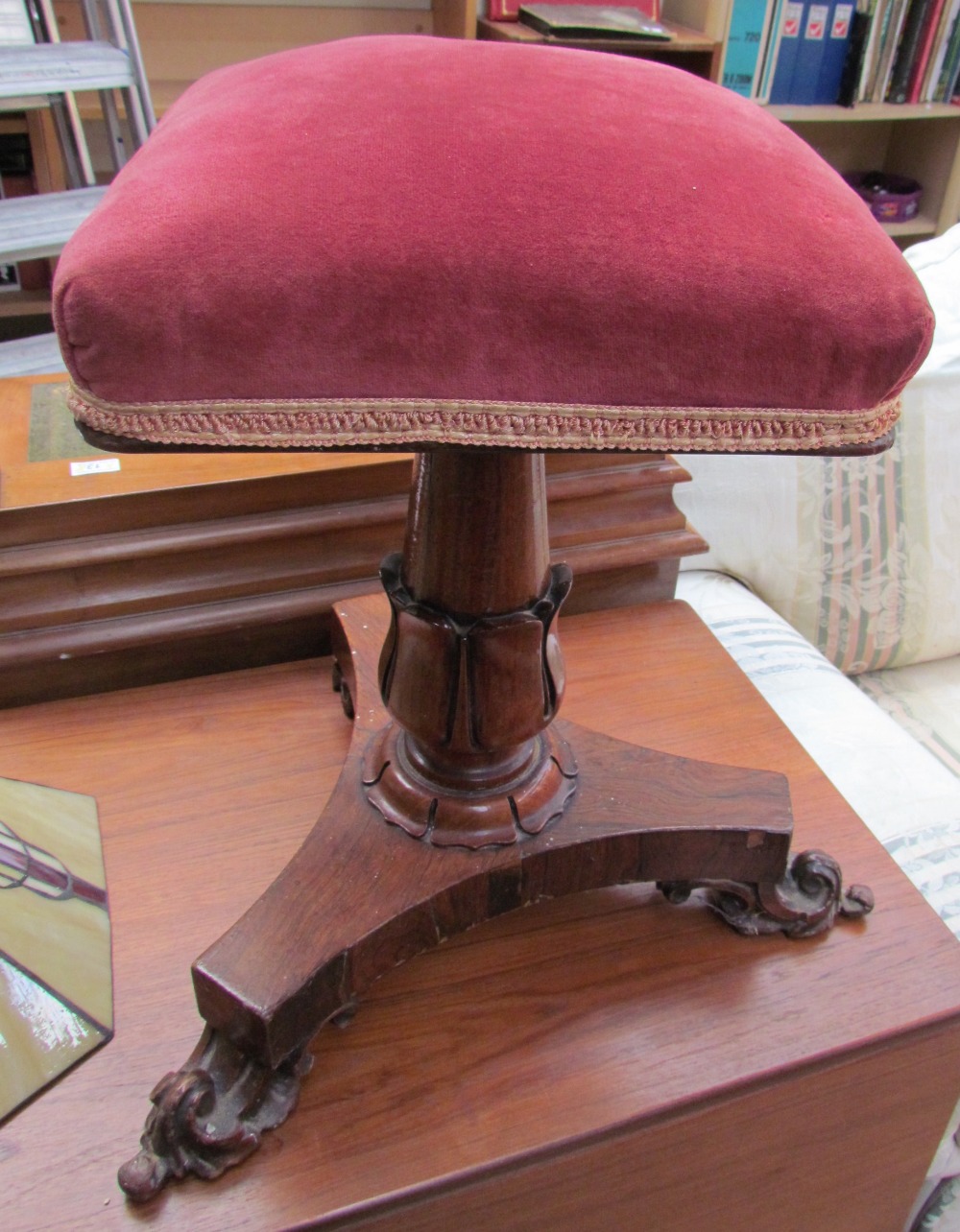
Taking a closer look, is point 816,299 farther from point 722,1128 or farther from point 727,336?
point 722,1128

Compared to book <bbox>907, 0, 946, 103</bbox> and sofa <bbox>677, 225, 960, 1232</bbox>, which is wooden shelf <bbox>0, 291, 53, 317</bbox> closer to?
sofa <bbox>677, 225, 960, 1232</bbox>

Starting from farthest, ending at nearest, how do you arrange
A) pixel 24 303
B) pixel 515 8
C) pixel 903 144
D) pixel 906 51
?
pixel 903 144 → pixel 906 51 → pixel 515 8 → pixel 24 303

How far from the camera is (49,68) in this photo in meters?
1.09

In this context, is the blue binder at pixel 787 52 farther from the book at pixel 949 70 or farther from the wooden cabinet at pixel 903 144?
the book at pixel 949 70

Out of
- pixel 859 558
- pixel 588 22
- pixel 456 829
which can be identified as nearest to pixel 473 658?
pixel 456 829

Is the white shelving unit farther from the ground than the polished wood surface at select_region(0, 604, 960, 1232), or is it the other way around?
the white shelving unit

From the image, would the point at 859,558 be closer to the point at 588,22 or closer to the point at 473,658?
the point at 473,658

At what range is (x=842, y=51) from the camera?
1.74 m

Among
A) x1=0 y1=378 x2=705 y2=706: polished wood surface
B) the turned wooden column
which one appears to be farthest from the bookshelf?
the turned wooden column

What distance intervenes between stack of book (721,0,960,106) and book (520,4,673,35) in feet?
0.65

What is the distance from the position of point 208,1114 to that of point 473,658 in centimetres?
26

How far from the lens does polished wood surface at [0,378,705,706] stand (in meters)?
0.71

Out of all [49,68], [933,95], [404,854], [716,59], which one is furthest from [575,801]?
[933,95]

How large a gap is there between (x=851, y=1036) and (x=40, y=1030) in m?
0.45
